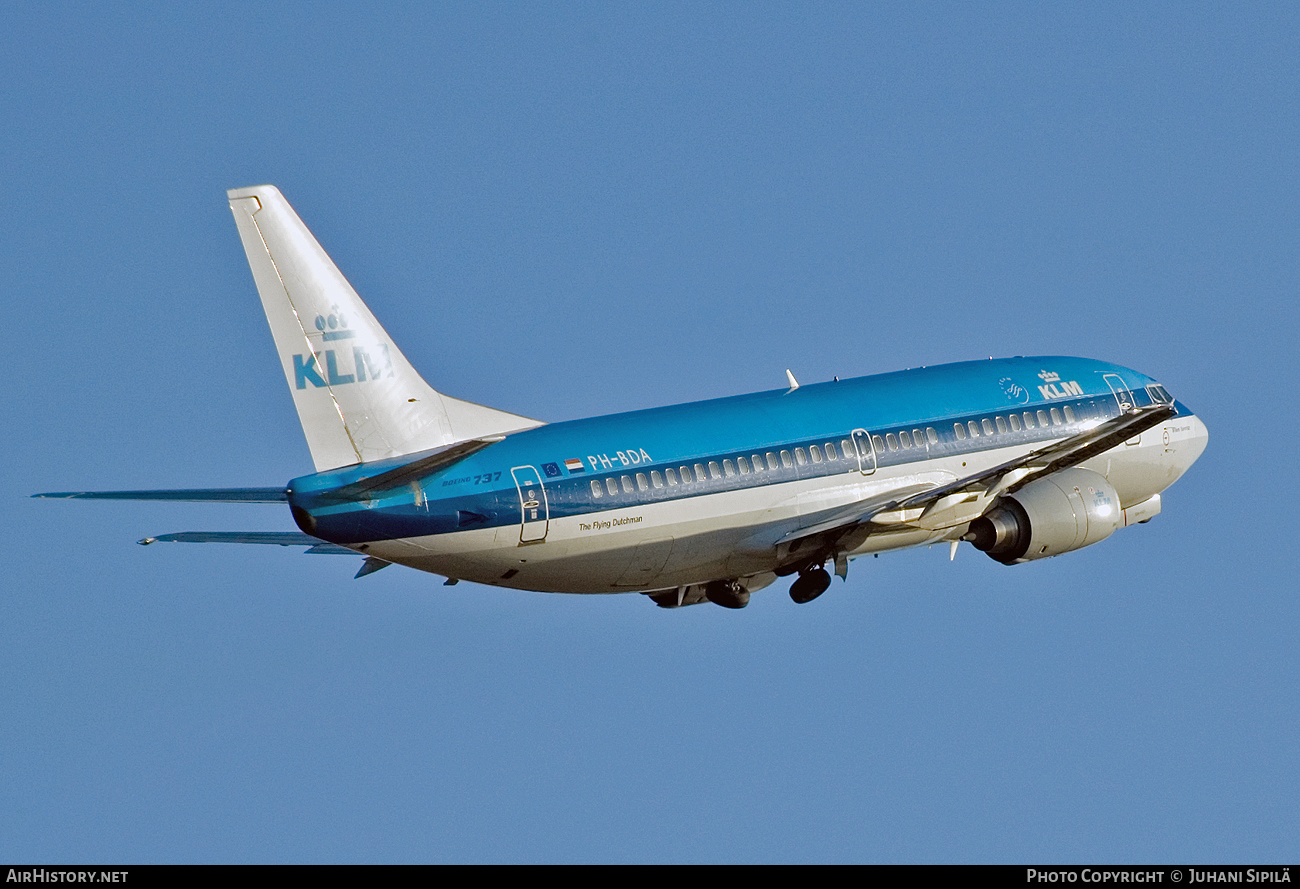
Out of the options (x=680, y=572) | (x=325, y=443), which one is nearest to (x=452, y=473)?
(x=325, y=443)

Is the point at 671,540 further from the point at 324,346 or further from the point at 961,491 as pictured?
the point at 324,346

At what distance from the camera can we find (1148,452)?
61906mm

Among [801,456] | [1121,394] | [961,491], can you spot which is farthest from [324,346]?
[1121,394]

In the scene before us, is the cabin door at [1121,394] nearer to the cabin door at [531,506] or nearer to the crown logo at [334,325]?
the cabin door at [531,506]

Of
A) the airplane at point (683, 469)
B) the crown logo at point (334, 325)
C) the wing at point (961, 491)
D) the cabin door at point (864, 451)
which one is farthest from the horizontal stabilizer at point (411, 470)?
the cabin door at point (864, 451)

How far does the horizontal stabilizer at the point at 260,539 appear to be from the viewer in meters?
51.6

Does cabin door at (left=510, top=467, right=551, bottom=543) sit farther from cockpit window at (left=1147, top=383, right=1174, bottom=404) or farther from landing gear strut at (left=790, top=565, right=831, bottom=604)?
cockpit window at (left=1147, top=383, right=1174, bottom=404)

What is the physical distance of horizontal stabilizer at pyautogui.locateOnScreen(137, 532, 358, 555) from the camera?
169 feet

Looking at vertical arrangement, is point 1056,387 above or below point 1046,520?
above

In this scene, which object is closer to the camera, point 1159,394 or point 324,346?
point 324,346

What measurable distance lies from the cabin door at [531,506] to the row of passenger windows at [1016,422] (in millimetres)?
11724

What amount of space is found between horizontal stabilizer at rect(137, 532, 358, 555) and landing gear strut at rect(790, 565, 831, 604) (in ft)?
34.7

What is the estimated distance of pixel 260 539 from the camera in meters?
52.6

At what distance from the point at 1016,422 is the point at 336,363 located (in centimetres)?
1822
